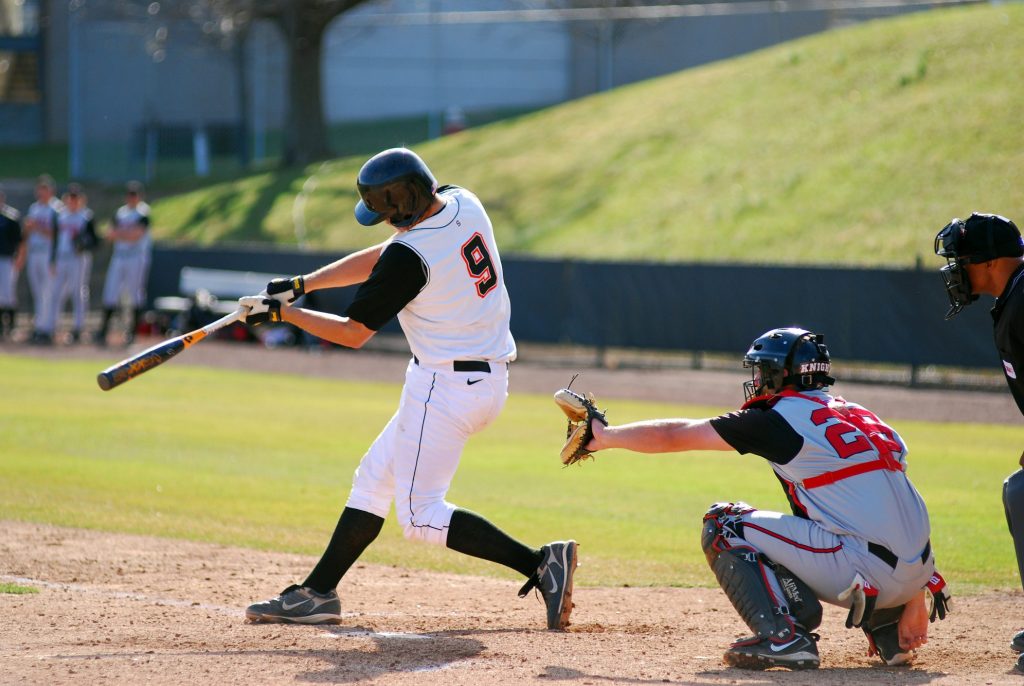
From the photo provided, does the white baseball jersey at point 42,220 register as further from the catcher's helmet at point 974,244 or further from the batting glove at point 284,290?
the catcher's helmet at point 974,244

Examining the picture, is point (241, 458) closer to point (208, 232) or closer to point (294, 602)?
point (294, 602)

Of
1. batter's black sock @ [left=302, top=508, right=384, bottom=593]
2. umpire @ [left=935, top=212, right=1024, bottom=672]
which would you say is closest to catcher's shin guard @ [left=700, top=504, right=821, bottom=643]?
umpire @ [left=935, top=212, right=1024, bottom=672]

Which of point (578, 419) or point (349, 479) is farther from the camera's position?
point (349, 479)

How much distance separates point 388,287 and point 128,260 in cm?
1736

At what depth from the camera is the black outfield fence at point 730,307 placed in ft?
58.3

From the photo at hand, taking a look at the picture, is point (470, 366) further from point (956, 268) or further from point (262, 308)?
point (956, 268)

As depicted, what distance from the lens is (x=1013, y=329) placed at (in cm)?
523

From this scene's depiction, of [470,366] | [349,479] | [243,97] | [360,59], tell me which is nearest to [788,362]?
[470,366]

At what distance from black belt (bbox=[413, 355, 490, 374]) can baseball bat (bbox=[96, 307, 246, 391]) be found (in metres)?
1.06

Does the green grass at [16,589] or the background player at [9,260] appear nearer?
the green grass at [16,589]

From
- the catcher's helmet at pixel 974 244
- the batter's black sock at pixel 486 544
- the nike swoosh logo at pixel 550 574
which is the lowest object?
the nike swoosh logo at pixel 550 574

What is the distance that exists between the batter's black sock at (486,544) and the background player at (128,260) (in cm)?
1689

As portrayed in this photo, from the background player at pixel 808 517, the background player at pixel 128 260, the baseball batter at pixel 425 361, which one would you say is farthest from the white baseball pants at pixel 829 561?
the background player at pixel 128 260

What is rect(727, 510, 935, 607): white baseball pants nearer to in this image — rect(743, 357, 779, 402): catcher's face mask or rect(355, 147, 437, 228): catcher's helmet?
rect(743, 357, 779, 402): catcher's face mask
